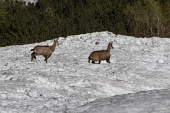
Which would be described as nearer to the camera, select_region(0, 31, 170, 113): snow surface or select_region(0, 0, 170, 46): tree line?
select_region(0, 31, 170, 113): snow surface

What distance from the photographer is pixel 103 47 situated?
27.0 m

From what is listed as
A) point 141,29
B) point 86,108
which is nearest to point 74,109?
point 86,108

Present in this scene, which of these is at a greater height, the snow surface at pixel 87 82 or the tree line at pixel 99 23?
the tree line at pixel 99 23

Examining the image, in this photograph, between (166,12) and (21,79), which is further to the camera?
(166,12)

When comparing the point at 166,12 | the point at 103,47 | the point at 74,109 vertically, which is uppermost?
the point at 166,12

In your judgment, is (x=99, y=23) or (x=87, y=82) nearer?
(x=87, y=82)

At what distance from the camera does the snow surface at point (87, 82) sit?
10984 mm

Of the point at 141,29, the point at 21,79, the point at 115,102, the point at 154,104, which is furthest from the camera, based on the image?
the point at 141,29

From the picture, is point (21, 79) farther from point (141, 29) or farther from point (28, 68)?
point (141, 29)

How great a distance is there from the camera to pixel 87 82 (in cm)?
1490

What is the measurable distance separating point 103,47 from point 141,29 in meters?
38.8

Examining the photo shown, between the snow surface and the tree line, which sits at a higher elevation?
the tree line

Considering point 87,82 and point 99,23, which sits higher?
point 99,23

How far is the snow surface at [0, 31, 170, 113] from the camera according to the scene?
11.0m
